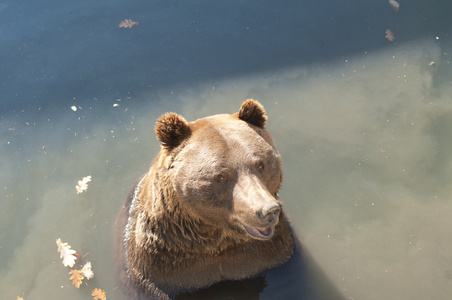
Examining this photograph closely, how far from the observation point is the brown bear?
3.62 meters

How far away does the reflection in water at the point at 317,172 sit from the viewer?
17.0 ft

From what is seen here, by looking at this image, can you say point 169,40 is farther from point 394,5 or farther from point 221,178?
point 221,178

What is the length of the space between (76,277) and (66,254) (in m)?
0.33

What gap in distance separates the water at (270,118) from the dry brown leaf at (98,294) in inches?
2.1

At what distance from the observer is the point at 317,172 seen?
19.5 ft

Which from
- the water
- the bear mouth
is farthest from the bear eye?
the water

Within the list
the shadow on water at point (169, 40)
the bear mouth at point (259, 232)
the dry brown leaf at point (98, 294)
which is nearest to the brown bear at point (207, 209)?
the bear mouth at point (259, 232)

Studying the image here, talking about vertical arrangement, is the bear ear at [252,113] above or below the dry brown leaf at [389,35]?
above

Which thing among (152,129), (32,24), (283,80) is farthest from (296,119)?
(32,24)

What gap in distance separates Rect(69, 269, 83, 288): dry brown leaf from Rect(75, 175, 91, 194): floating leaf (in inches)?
44.4

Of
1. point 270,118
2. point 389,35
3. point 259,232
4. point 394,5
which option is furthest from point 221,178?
point 394,5

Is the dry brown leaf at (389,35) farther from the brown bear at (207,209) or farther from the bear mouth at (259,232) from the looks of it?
the bear mouth at (259,232)

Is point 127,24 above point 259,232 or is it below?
below

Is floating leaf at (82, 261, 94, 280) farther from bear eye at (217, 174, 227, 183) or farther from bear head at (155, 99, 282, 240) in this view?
bear eye at (217, 174, 227, 183)
